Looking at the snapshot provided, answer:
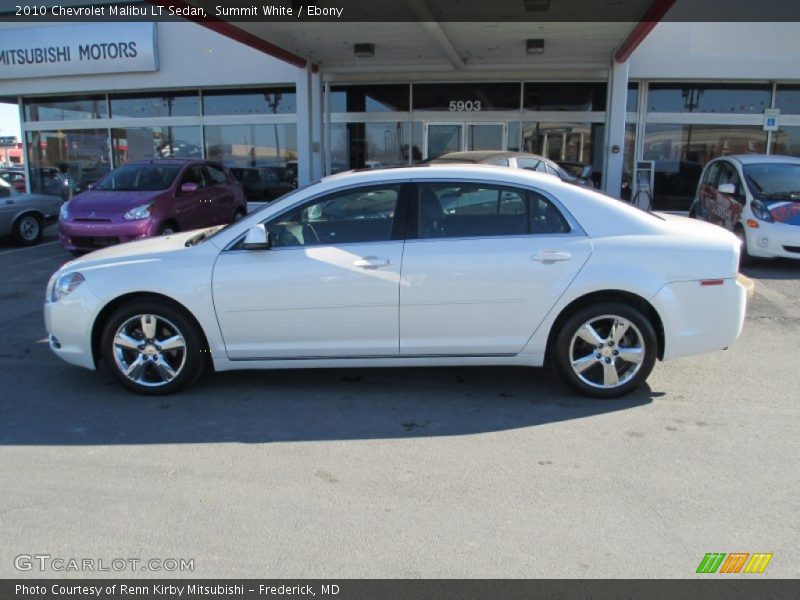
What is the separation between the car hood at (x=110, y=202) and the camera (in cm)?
1012

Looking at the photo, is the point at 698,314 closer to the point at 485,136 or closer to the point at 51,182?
the point at 485,136

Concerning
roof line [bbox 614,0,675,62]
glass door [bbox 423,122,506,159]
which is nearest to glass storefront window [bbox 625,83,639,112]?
roof line [bbox 614,0,675,62]

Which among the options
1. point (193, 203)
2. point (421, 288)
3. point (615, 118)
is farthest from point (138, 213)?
point (615, 118)

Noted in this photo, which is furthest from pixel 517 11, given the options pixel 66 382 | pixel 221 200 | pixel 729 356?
pixel 66 382

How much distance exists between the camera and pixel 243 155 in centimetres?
1716

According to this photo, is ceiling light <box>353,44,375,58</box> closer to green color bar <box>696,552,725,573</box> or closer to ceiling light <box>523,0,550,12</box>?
ceiling light <box>523,0,550,12</box>

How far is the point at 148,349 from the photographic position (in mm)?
4812

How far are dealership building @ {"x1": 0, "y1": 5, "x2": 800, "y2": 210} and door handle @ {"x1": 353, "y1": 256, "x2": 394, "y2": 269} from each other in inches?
348

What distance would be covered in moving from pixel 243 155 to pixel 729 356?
13.9 m

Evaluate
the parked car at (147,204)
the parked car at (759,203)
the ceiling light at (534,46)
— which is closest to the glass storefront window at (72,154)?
the parked car at (147,204)

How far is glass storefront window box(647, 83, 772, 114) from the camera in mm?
15141

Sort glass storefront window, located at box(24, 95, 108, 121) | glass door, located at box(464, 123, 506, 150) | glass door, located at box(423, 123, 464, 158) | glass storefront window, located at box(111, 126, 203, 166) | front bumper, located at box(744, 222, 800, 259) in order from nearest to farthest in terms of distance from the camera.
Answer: front bumper, located at box(744, 222, 800, 259)
glass door, located at box(464, 123, 506, 150)
glass door, located at box(423, 123, 464, 158)
glass storefront window, located at box(111, 126, 203, 166)
glass storefront window, located at box(24, 95, 108, 121)
